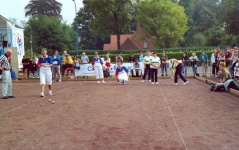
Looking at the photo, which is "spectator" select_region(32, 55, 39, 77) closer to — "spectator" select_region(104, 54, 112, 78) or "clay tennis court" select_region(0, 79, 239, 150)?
"spectator" select_region(104, 54, 112, 78)

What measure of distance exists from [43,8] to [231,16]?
47212 mm

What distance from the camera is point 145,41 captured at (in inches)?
2869

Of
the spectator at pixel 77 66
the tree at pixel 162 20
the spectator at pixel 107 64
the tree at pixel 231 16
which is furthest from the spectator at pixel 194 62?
the tree at pixel 162 20

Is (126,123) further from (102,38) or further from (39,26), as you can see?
(102,38)

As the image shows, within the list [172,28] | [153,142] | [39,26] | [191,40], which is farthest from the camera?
[191,40]

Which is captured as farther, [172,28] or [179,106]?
[172,28]

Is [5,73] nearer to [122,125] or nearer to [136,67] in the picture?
[122,125]

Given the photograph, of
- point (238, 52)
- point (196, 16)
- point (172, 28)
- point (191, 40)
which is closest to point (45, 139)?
point (238, 52)

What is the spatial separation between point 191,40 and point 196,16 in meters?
15.2

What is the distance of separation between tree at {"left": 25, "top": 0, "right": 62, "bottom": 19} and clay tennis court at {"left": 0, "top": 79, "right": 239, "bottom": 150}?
7290 centimetres

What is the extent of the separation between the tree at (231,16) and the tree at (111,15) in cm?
2032

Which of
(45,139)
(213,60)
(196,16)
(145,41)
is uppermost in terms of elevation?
(196,16)

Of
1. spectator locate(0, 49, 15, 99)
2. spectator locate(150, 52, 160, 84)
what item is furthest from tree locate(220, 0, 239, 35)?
spectator locate(0, 49, 15, 99)

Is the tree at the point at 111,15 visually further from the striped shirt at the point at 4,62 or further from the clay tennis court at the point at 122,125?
the clay tennis court at the point at 122,125
